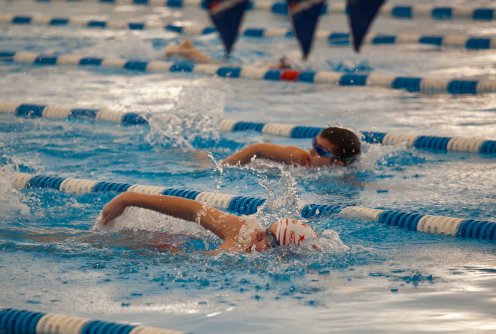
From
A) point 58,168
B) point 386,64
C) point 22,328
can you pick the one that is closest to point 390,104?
point 386,64

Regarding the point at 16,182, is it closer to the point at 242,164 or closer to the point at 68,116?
the point at 242,164

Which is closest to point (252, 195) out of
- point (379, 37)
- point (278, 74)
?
point (278, 74)

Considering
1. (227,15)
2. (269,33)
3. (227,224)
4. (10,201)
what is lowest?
(269,33)

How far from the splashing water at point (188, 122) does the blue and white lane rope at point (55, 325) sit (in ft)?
9.66

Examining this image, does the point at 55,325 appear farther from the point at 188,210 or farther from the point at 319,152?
the point at 319,152

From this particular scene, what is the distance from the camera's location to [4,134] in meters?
6.55

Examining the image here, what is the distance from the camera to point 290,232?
3795 mm

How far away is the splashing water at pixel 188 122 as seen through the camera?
6.34 m

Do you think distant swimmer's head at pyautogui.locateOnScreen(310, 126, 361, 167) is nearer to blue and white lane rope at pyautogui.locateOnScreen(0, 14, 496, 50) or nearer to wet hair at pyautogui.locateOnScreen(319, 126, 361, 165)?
wet hair at pyautogui.locateOnScreen(319, 126, 361, 165)

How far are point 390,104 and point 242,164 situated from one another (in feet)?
8.06

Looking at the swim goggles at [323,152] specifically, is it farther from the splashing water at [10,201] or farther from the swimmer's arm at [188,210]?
the splashing water at [10,201]

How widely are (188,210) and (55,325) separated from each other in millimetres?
876

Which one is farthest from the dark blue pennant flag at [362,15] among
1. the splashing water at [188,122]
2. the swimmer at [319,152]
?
the swimmer at [319,152]

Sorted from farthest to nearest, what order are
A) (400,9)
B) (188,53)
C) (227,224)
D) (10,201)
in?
(400,9)
(188,53)
(10,201)
(227,224)
